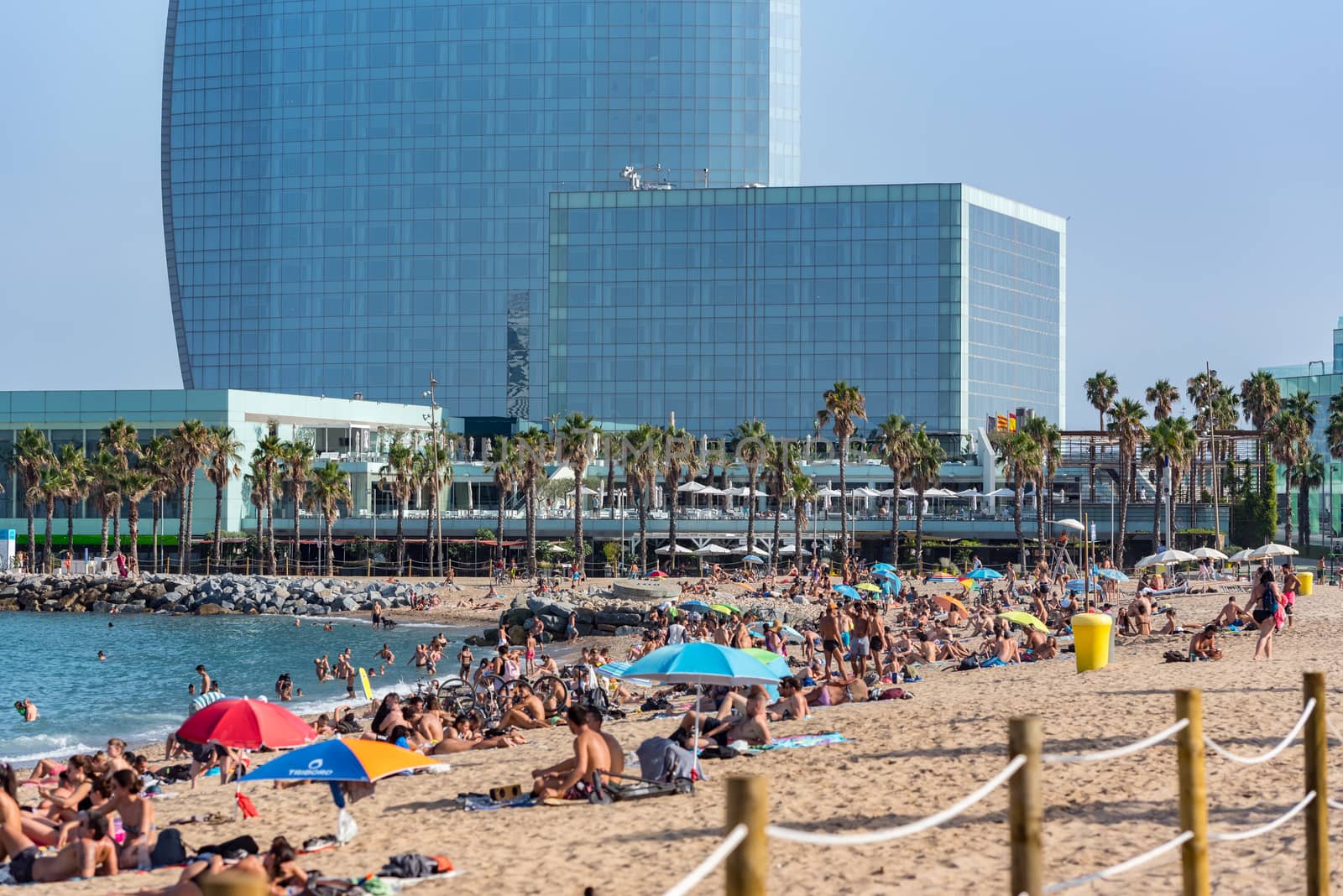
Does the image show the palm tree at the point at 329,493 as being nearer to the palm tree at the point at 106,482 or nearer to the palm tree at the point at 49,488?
the palm tree at the point at 106,482

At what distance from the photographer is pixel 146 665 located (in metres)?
42.2

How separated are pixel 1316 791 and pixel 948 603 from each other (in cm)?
A: 3662

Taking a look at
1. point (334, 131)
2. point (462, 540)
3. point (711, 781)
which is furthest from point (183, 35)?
point (711, 781)

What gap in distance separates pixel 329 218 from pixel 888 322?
59784mm

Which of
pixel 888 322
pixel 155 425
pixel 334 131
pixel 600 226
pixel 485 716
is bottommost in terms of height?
pixel 485 716

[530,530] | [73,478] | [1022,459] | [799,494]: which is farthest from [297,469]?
[1022,459]

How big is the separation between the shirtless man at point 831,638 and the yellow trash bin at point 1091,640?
4015 millimetres

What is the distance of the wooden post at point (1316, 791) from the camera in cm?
786

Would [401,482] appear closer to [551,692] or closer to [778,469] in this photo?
[778,469]

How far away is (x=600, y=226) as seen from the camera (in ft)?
421

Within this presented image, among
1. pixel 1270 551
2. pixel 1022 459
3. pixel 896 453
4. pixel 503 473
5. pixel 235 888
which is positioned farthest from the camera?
pixel 896 453

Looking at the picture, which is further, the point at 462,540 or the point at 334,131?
the point at 334,131

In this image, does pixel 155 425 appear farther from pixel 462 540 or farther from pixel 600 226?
pixel 600 226

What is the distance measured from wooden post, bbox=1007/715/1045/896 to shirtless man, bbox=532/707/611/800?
8.44 m
